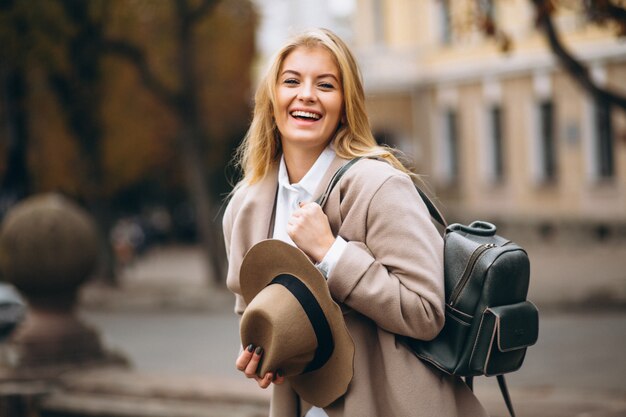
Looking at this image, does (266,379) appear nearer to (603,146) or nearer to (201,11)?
(201,11)

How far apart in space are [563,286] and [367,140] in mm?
14551

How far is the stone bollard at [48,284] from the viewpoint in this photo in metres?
7.93

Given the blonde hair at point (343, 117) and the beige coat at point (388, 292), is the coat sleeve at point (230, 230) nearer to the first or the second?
the blonde hair at point (343, 117)

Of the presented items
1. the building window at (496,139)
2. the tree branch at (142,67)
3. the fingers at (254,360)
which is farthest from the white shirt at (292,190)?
the building window at (496,139)

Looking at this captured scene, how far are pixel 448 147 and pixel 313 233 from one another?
3105 cm

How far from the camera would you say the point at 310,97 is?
3217 mm

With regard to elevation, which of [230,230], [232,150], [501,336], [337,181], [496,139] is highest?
[337,181]

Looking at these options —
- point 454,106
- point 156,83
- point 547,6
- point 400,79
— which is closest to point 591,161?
point 454,106

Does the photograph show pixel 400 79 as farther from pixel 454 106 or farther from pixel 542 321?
pixel 542 321

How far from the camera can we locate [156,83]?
20.7 metres

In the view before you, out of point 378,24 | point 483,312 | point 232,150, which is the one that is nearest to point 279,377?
point 483,312

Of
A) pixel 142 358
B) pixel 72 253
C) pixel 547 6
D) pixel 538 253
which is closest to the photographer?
pixel 72 253

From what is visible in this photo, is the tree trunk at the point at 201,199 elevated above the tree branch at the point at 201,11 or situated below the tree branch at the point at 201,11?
below

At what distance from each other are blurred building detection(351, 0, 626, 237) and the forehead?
2006cm
